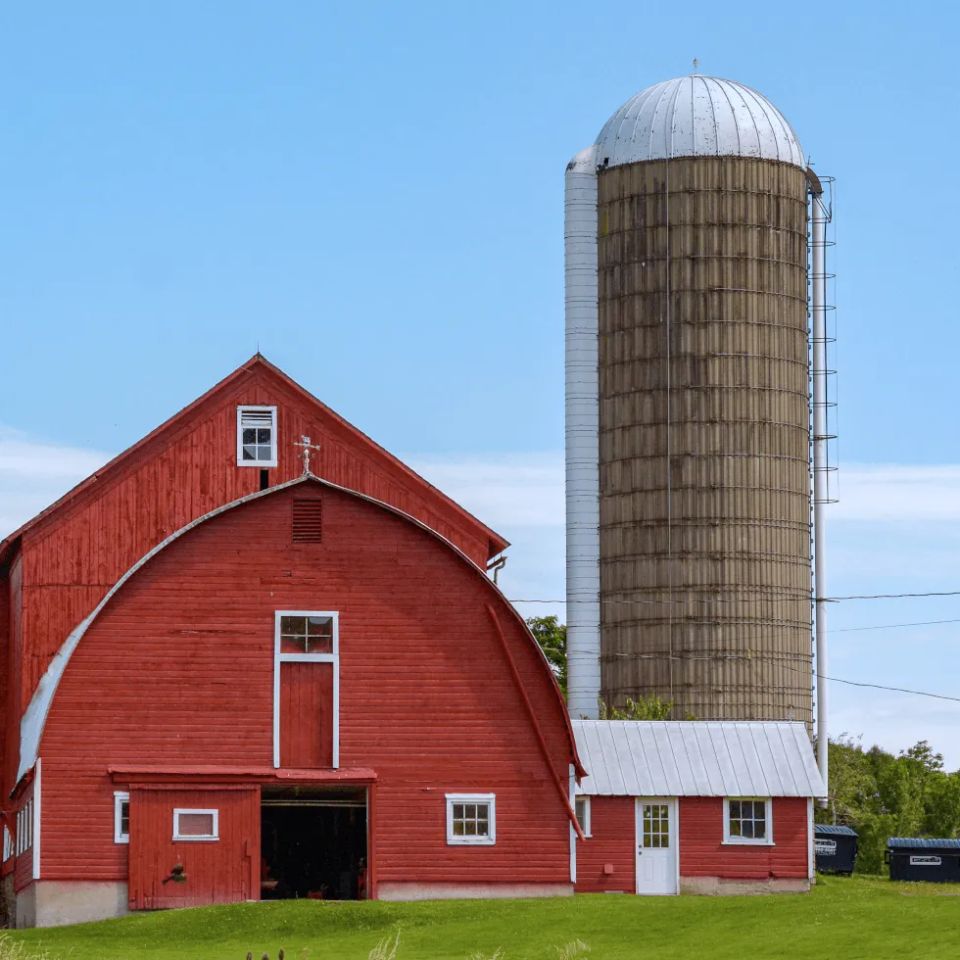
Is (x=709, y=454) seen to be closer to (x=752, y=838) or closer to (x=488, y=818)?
(x=752, y=838)

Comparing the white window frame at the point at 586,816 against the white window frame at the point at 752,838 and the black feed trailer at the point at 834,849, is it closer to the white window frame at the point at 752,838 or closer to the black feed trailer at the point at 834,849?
the white window frame at the point at 752,838

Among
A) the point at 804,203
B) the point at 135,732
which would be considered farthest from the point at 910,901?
the point at 804,203

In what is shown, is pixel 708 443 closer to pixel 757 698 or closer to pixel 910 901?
pixel 757 698

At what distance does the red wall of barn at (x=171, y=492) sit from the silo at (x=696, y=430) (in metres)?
25.4

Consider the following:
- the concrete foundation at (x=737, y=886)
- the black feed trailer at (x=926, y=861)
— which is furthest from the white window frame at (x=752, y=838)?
the black feed trailer at (x=926, y=861)

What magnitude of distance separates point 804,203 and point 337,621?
36797mm

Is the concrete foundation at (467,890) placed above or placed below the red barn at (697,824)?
below

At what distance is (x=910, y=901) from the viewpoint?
38719 millimetres

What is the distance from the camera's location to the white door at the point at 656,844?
158 ft

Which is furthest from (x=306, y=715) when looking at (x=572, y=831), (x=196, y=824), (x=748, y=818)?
(x=748, y=818)

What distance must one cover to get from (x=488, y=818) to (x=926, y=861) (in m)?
14.7

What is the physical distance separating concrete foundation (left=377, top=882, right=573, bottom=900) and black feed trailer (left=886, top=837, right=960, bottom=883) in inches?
535

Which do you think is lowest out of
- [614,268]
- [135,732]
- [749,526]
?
[135,732]

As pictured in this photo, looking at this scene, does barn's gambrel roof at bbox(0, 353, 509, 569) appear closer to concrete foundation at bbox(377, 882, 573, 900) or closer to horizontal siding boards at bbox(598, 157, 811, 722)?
concrete foundation at bbox(377, 882, 573, 900)
